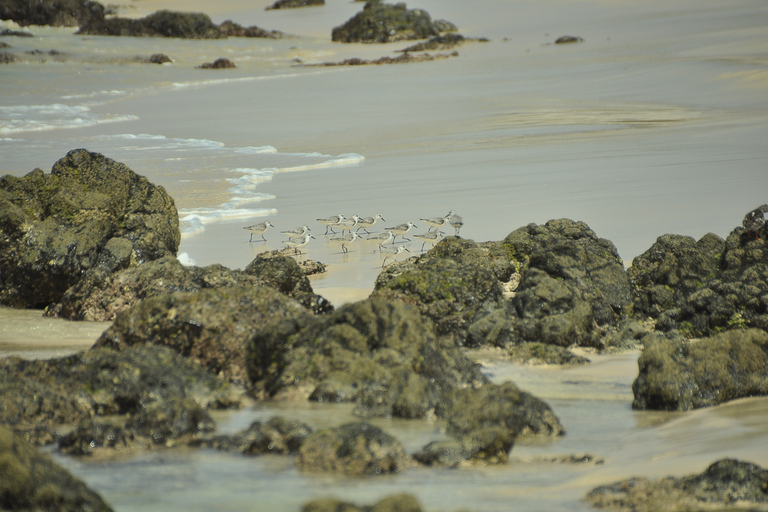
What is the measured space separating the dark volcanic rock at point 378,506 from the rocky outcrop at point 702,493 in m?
0.88

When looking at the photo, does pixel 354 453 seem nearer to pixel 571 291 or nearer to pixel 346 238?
pixel 571 291

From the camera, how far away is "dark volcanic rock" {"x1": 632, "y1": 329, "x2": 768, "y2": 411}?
4840 millimetres

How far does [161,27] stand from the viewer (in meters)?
47.5

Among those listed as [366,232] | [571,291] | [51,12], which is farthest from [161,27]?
[571,291]

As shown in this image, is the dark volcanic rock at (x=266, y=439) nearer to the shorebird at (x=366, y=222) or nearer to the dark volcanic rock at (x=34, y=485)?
the dark volcanic rock at (x=34, y=485)

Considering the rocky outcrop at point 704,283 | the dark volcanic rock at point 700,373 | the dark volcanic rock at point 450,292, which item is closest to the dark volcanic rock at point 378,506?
the dark volcanic rock at point 700,373

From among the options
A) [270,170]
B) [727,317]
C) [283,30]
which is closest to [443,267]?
[727,317]

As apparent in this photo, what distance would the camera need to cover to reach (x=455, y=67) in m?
29.6

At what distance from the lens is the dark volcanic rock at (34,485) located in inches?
121

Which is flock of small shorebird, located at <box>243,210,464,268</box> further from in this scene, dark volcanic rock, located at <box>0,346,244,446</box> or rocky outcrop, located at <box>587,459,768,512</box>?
rocky outcrop, located at <box>587,459,768,512</box>

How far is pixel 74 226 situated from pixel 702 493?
618cm

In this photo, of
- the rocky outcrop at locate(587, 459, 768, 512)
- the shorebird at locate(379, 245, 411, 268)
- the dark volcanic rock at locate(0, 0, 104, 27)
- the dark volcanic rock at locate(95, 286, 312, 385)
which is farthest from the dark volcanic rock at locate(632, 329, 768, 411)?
the dark volcanic rock at locate(0, 0, 104, 27)

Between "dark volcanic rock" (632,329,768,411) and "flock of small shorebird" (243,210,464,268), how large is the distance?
4167 millimetres

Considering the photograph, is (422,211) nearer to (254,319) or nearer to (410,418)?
(254,319)
